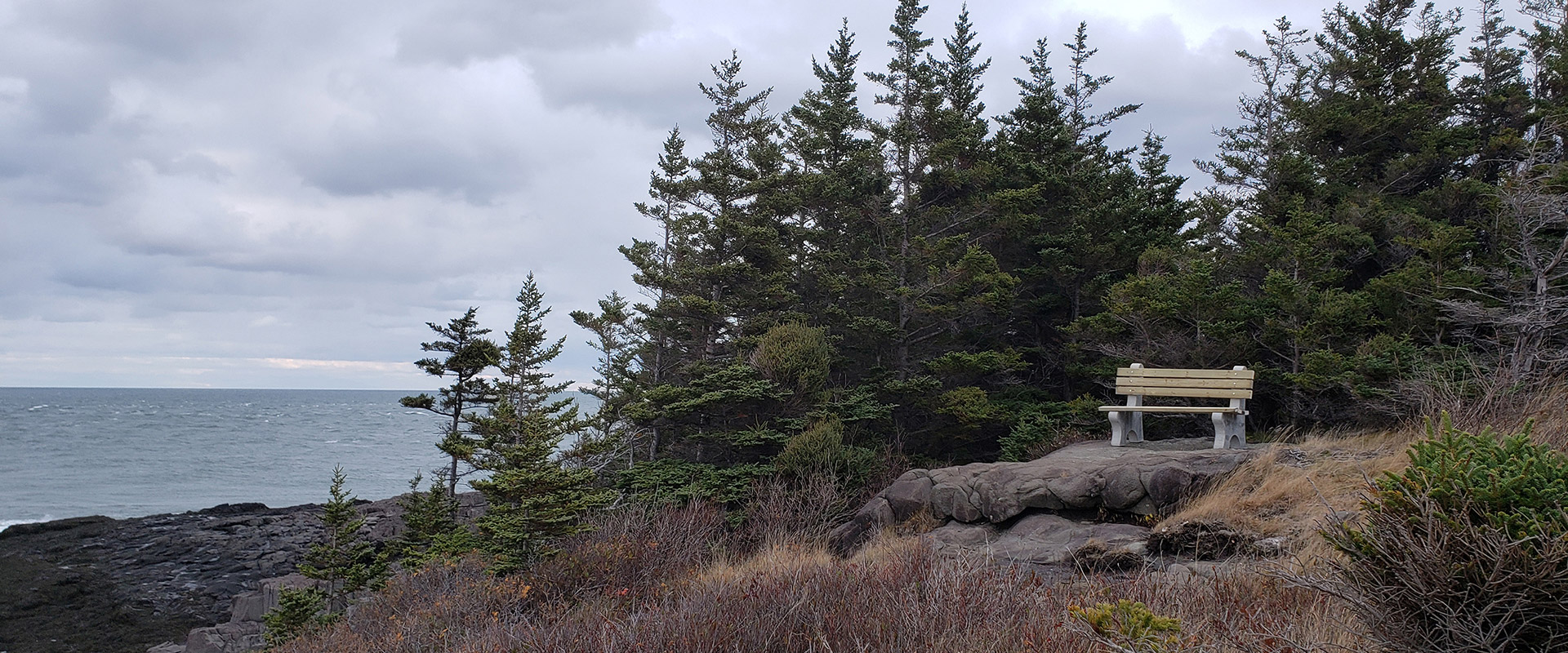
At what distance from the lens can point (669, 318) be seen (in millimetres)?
17953

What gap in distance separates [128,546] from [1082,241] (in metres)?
27.0

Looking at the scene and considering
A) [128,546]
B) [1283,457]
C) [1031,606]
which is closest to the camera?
[1031,606]

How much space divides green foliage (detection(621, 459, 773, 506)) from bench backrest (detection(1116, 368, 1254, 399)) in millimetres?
6034

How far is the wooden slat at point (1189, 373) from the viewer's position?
9.92 metres

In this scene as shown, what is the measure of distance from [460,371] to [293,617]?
6.46m

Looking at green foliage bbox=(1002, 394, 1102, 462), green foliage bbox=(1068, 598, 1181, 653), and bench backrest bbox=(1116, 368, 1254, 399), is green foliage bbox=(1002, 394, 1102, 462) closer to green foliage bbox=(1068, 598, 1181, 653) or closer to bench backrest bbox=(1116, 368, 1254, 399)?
bench backrest bbox=(1116, 368, 1254, 399)

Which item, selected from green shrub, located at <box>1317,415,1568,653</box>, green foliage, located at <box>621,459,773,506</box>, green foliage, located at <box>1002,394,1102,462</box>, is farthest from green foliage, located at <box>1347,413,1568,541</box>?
green foliage, located at <box>621,459,773,506</box>

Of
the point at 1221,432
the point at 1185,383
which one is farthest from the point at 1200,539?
the point at 1185,383

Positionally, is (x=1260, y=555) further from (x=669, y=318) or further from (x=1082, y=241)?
(x=669, y=318)

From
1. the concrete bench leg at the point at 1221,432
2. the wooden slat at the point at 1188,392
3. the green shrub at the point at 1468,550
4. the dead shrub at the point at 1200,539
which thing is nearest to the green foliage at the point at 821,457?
the wooden slat at the point at 1188,392

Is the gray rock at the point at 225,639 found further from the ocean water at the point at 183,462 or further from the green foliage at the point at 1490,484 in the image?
the green foliage at the point at 1490,484

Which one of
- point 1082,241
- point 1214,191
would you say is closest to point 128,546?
point 1082,241

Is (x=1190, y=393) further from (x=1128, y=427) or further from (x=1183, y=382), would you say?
(x=1128, y=427)

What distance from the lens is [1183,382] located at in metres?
10.4
